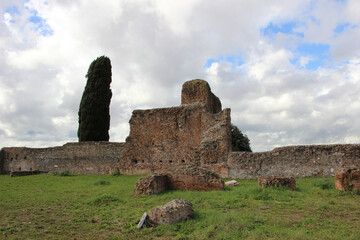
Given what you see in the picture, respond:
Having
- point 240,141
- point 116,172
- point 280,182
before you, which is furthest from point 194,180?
point 240,141

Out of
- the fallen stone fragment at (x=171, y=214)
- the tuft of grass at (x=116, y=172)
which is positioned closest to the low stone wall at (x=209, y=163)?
the tuft of grass at (x=116, y=172)

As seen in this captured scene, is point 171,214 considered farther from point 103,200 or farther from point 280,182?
point 280,182

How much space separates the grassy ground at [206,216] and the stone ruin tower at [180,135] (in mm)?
7659

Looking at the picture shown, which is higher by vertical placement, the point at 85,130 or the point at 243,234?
the point at 85,130

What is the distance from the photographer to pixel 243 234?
16.6 ft

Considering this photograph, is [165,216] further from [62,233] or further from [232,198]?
[232,198]

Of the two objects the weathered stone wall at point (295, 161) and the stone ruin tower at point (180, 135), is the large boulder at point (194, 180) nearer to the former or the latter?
the weathered stone wall at point (295, 161)

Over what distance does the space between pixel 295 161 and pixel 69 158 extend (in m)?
16.8

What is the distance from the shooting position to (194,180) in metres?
10.2

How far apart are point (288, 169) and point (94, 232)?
35.8ft

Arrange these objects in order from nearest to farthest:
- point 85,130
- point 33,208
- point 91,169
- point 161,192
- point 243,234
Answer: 1. point 243,234
2. point 33,208
3. point 161,192
4. point 91,169
5. point 85,130

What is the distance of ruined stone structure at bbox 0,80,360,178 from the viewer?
13742 millimetres

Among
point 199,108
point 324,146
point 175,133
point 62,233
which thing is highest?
point 199,108

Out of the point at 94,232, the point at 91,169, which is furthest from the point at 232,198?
the point at 91,169
